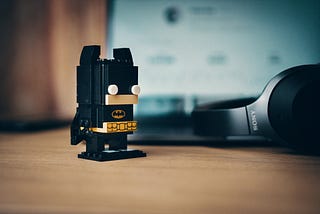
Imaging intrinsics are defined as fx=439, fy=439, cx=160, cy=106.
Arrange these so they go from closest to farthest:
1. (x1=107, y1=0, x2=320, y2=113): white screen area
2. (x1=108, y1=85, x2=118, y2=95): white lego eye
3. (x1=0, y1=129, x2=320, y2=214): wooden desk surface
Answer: (x1=0, y1=129, x2=320, y2=214): wooden desk surface
(x1=108, y1=85, x2=118, y2=95): white lego eye
(x1=107, y1=0, x2=320, y2=113): white screen area

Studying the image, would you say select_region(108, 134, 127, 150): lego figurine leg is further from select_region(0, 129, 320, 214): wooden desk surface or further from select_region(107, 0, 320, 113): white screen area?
select_region(107, 0, 320, 113): white screen area

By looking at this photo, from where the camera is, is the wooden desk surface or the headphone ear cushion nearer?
the wooden desk surface

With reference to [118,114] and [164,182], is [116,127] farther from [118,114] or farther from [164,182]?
[164,182]

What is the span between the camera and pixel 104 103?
50 cm

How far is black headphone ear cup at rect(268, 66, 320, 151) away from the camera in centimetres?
51

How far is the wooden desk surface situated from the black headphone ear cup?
2cm

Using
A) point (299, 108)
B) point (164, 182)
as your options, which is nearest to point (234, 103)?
point (299, 108)

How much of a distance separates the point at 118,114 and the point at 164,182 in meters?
0.16

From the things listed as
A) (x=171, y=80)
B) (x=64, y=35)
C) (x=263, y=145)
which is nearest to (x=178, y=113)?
(x=171, y=80)

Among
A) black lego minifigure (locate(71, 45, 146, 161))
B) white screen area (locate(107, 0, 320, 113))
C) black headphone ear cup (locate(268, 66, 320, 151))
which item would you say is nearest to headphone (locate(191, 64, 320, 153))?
black headphone ear cup (locate(268, 66, 320, 151))

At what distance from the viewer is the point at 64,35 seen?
1260mm

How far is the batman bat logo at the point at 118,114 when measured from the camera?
50 centimetres

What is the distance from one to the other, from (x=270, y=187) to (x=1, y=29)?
1050 millimetres

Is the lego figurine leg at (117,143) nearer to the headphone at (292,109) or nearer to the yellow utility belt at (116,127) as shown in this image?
the yellow utility belt at (116,127)
